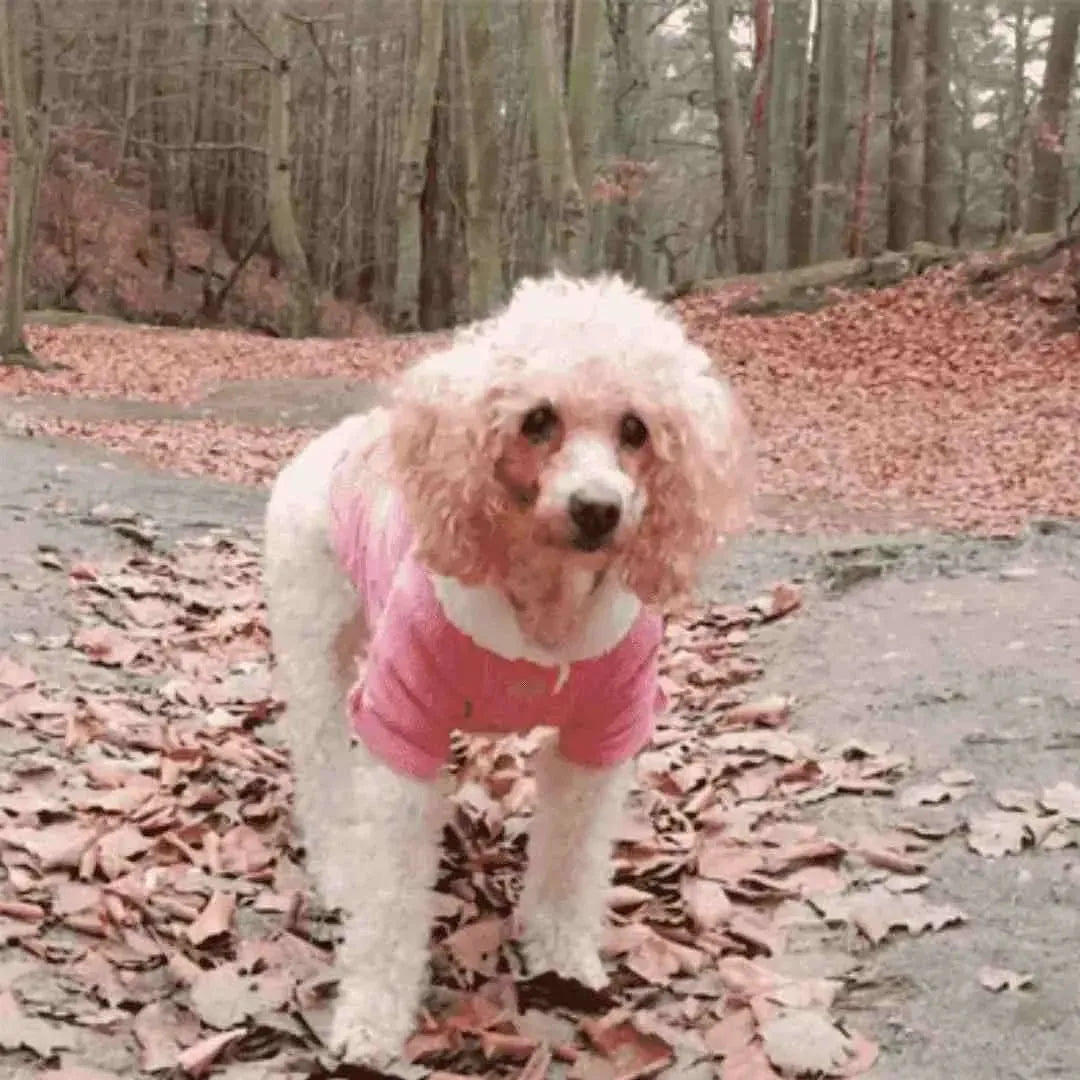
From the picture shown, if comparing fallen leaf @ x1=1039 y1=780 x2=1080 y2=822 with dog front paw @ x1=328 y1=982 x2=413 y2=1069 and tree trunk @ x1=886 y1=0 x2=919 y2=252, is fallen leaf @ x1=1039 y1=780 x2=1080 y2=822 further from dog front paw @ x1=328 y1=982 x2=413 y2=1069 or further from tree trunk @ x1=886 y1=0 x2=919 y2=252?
tree trunk @ x1=886 y1=0 x2=919 y2=252

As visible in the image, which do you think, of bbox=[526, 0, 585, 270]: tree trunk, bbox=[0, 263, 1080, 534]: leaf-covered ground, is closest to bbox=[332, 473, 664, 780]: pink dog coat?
bbox=[0, 263, 1080, 534]: leaf-covered ground

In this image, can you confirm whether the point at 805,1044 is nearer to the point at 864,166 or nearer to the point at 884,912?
the point at 884,912

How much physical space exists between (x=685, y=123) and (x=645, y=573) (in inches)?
1791

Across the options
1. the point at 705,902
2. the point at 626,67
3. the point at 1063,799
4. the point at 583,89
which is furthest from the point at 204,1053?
the point at 626,67

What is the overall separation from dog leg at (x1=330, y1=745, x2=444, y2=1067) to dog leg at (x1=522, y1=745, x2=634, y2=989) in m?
0.30

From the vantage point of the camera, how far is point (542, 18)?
17.0 m

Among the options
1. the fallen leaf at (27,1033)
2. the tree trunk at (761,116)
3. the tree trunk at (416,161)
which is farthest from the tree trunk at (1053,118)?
the fallen leaf at (27,1033)

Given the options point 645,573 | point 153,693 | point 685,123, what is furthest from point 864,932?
point 685,123

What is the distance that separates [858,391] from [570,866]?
491 inches

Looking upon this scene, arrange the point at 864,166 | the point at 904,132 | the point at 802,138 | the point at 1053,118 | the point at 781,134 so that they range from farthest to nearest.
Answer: the point at 802,138 < the point at 781,134 < the point at 864,166 < the point at 904,132 < the point at 1053,118

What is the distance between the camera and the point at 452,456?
9.11 feet

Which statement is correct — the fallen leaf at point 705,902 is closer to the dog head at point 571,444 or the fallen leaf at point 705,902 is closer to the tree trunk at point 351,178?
the dog head at point 571,444

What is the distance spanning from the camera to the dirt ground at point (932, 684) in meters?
2.99

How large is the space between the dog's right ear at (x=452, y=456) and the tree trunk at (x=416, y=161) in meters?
19.8
